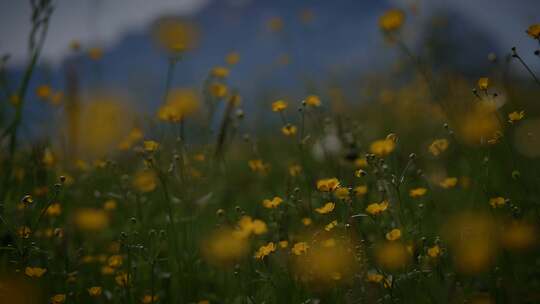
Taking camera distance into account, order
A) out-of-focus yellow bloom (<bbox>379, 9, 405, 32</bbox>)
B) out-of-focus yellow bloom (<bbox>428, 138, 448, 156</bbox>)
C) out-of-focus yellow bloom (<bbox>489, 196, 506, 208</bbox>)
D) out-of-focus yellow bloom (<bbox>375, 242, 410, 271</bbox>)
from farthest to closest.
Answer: out-of-focus yellow bloom (<bbox>379, 9, 405, 32</bbox>), out-of-focus yellow bloom (<bbox>428, 138, 448, 156</bbox>), out-of-focus yellow bloom (<bbox>489, 196, 506, 208</bbox>), out-of-focus yellow bloom (<bbox>375, 242, 410, 271</bbox>)

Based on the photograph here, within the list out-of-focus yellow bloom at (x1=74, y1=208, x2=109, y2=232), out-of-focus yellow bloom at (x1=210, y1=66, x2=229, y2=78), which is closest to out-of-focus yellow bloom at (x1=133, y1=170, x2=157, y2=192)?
out-of-focus yellow bloom at (x1=74, y1=208, x2=109, y2=232)

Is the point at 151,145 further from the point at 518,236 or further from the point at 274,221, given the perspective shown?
→ the point at 518,236

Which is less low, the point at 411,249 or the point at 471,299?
the point at 411,249

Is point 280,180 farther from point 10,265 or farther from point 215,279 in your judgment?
point 10,265

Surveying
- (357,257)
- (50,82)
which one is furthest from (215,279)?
(50,82)

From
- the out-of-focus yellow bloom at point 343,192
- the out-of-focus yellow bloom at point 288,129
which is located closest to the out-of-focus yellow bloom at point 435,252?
the out-of-focus yellow bloom at point 343,192

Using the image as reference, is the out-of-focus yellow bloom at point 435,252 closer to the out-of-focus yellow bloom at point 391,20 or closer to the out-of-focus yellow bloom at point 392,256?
the out-of-focus yellow bloom at point 392,256

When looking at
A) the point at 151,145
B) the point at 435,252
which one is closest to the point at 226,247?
the point at 151,145

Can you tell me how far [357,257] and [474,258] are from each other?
344 millimetres

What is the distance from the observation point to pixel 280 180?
126 inches

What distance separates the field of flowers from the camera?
1.49m

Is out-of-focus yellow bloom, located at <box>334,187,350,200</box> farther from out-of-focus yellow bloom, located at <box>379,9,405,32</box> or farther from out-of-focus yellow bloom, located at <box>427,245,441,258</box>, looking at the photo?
out-of-focus yellow bloom, located at <box>379,9,405,32</box>

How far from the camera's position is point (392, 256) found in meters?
1.48

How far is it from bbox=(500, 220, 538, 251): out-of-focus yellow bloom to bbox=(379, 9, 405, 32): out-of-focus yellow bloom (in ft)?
3.55
